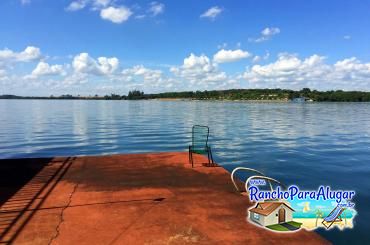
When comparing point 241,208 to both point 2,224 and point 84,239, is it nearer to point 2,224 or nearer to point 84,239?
point 84,239

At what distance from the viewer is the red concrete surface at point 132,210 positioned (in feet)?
18.2

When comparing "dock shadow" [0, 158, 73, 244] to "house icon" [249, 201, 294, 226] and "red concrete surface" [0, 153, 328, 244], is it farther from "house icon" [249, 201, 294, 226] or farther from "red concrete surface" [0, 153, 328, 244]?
"house icon" [249, 201, 294, 226]

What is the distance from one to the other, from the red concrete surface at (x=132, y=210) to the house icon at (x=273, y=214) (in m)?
0.21

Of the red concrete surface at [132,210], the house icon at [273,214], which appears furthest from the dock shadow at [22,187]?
the house icon at [273,214]

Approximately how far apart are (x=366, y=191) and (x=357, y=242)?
15.4 feet

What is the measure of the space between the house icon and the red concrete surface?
21 centimetres

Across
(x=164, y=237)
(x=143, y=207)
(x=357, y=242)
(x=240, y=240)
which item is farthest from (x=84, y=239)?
(x=357, y=242)

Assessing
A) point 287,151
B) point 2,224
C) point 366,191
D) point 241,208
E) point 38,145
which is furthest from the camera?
point 38,145

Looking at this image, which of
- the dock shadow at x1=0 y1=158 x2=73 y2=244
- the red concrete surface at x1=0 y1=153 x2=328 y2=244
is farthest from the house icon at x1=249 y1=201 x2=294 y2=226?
the dock shadow at x1=0 y1=158 x2=73 y2=244

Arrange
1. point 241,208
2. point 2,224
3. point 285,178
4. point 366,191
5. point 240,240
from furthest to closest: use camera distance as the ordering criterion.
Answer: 1. point 285,178
2. point 366,191
3. point 241,208
4. point 2,224
5. point 240,240

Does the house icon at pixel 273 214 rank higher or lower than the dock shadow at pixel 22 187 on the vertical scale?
higher

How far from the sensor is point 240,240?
5426mm

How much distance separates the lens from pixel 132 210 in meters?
6.80

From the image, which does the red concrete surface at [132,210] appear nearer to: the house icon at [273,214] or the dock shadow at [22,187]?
the dock shadow at [22,187]
